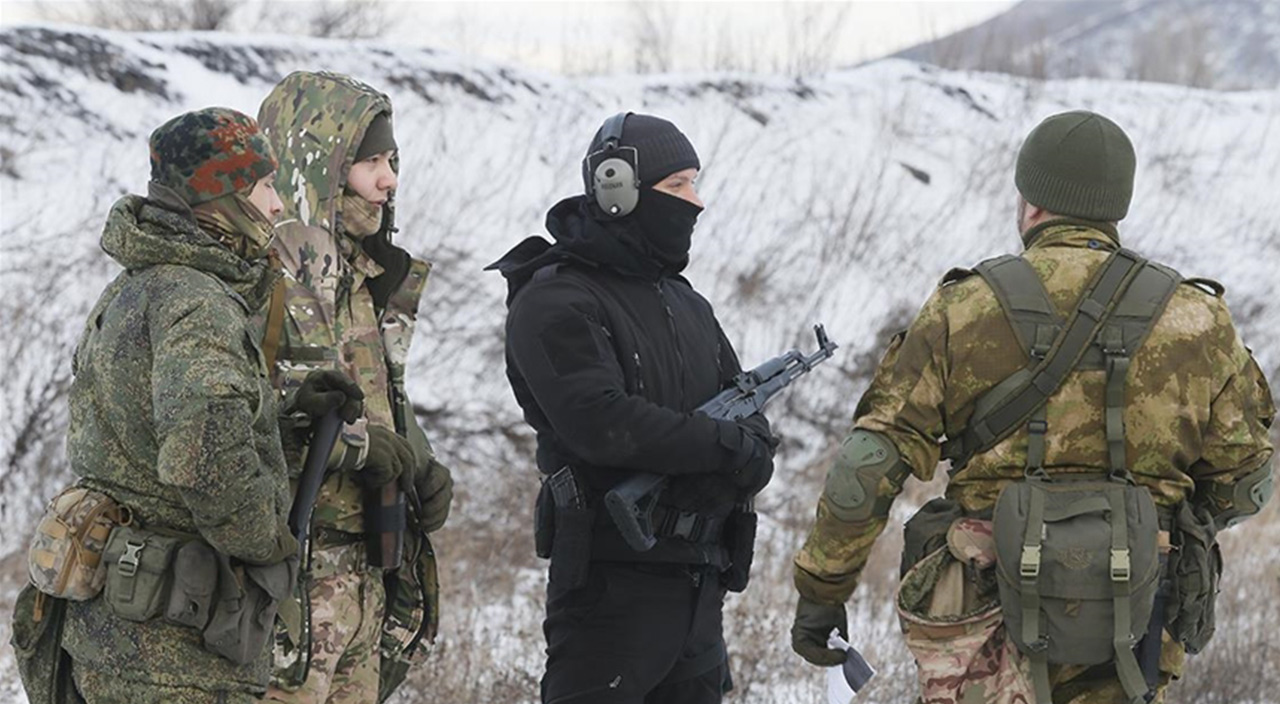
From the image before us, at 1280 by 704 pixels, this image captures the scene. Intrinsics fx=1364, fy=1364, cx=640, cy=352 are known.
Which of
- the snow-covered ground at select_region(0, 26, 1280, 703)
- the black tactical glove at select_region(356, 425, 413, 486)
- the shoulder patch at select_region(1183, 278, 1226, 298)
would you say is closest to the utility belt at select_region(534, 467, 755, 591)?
the black tactical glove at select_region(356, 425, 413, 486)

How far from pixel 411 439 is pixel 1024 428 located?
4.75ft

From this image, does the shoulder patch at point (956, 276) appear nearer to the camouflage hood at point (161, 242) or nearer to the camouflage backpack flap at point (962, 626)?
the camouflage backpack flap at point (962, 626)

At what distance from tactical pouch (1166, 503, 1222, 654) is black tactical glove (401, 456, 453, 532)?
1668 mm

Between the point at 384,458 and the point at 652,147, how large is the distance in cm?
105

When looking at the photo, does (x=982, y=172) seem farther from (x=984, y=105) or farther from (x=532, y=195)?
(x=532, y=195)

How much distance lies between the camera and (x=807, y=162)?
40.5 feet

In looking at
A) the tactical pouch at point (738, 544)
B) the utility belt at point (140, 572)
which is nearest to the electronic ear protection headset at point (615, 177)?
the tactical pouch at point (738, 544)

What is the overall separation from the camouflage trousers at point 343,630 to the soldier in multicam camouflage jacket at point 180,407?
31 centimetres

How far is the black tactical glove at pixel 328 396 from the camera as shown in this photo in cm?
283

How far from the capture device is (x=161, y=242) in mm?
2598

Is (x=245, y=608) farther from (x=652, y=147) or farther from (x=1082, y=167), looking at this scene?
(x=1082, y=167)

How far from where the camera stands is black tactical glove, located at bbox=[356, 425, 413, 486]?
3096 mm

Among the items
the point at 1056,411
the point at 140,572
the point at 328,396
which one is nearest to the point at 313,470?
the point at 328,396

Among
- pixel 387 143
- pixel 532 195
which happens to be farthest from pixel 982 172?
pixel 387 143
